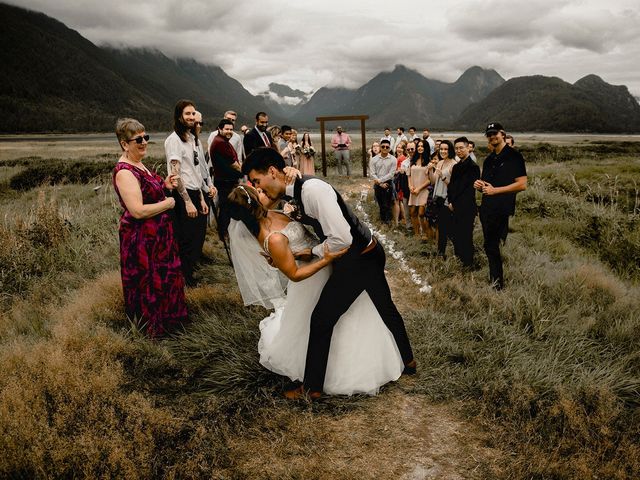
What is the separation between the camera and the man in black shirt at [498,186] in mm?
5129

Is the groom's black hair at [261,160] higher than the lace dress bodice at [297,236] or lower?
higher

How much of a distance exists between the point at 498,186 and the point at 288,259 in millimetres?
3956

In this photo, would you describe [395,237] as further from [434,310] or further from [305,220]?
[305,220]

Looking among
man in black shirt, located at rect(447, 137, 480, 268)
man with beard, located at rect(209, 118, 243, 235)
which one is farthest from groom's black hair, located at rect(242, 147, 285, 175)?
man in black shirt, located at rect(447, 137, 480, 268)

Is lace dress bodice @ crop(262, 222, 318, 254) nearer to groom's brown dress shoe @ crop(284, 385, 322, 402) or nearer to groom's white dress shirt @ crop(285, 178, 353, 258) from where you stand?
groom's white dress shirt @ crop(285, 178, 353, 258)

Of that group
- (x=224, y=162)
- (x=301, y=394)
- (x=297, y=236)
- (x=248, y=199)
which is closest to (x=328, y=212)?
(x=297, y=236)

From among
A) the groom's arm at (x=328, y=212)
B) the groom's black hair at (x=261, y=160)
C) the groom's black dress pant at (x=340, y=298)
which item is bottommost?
the groom's black dress pant at (x=340, y=298)

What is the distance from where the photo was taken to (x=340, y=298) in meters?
2.81

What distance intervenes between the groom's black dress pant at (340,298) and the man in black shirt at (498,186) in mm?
2957

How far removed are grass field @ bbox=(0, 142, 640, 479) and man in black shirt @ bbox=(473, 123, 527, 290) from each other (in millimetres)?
650

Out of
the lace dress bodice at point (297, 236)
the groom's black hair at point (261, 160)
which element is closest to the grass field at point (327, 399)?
the lace dress bodice at point (297, 236)

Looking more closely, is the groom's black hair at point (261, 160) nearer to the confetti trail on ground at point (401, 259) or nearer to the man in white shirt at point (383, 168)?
the confetti trail on ground at point (401, 259)

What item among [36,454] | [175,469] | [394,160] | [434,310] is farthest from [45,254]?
[394,160]

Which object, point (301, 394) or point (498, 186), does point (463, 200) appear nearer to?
point (498, 186)
